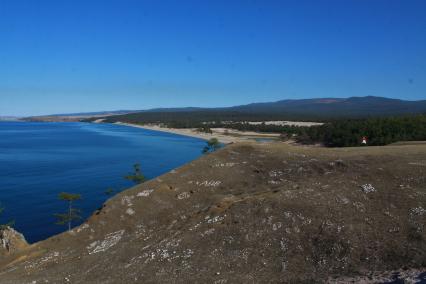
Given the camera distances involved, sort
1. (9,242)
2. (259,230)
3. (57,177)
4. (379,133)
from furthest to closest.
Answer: (379,133) → (57,177) → (9,242) → (259,230)

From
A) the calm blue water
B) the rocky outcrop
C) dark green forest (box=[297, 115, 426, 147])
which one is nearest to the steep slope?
the rocky outcrop

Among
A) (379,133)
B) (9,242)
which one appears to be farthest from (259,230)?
(379,133)

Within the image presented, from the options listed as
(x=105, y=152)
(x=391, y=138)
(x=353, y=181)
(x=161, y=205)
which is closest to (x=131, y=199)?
(x=161, y=205)

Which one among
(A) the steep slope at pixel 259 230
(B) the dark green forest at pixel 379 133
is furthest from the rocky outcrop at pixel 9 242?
(B) the dark green forest at pixel 379 133

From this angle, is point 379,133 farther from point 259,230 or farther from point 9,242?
point 9,242

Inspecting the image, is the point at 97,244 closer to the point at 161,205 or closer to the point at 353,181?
the point at 161,205

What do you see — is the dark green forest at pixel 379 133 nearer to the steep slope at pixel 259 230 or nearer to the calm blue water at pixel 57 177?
the calm blue water at pixel 57 177
